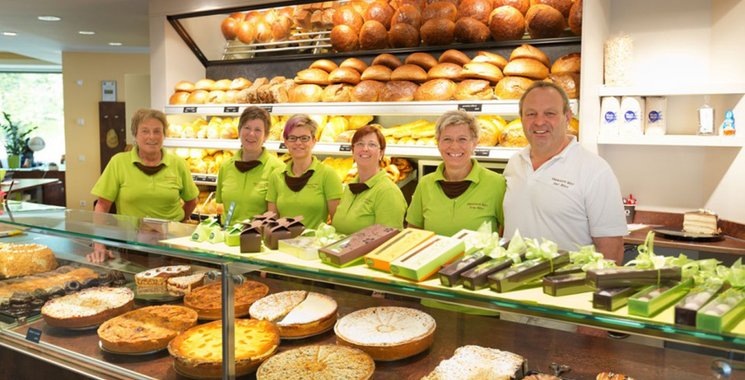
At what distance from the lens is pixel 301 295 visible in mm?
2229

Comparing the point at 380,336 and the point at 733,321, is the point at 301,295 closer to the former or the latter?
the point at 380,336

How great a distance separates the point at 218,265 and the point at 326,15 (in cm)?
329

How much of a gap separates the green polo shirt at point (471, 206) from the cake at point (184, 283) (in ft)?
3.56

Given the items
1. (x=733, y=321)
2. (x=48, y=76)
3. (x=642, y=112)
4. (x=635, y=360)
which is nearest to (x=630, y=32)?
(x=642, y=112)

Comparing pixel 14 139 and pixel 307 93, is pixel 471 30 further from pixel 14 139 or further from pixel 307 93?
pixel 14 139

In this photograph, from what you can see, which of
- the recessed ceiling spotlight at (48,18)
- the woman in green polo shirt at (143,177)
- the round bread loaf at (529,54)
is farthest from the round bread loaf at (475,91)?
the recessed ceiling spotlight at (48,18)

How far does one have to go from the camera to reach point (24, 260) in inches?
109

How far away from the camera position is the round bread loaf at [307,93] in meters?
4.52

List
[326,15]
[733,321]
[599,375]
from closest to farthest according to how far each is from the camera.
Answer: [733,321], [599,375], [326,15]

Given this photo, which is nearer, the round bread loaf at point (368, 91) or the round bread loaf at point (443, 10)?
the round bread loaf at point (368, 91)

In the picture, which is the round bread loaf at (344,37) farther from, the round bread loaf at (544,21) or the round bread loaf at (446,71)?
the round bread loaf at (544,21)

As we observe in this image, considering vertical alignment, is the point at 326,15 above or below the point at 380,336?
above

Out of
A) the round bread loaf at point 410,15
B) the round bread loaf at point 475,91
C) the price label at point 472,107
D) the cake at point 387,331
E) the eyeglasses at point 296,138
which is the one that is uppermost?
the round bread loaf at point 410,15

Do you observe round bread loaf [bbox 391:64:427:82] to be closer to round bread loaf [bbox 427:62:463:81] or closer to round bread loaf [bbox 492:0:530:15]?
round bread loaf [bbox 427:62:463:81]
